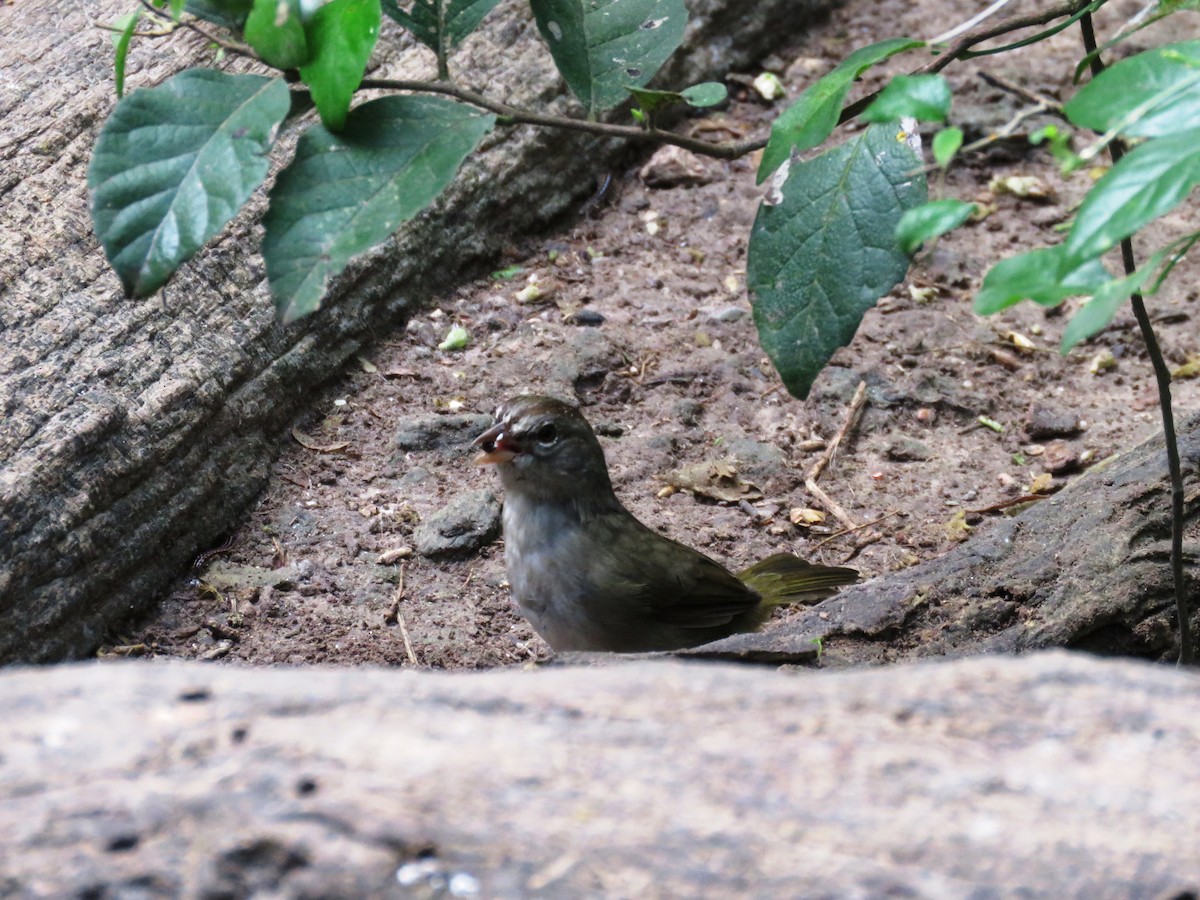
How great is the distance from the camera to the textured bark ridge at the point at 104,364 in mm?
3637

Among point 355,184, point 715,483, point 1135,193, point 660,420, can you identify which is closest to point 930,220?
point 1135,193

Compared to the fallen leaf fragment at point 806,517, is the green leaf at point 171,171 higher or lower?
higher

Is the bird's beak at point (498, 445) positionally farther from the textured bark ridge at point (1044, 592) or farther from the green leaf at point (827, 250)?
the green leaf at point (827, 250)

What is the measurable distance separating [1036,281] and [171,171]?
1.54 m

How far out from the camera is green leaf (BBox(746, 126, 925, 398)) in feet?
8.58

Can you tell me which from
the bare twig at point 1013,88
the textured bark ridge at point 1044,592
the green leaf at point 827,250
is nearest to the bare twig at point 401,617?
the textured bark ridge at point 1044,592

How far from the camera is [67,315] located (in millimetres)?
3848

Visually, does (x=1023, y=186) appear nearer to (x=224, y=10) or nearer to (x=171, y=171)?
(x=224, y=10)

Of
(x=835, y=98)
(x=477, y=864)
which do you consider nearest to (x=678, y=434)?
(x=835, y=98)

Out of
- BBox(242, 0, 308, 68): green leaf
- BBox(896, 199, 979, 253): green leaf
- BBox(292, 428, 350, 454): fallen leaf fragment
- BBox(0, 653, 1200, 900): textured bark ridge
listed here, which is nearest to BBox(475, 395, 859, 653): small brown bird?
BBox(292, 428, 350, 454): fallen leaf fragment

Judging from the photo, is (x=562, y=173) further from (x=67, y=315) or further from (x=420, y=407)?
(x=67, y=315)

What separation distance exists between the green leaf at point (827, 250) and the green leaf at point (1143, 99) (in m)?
0.74

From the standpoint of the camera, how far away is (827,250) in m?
2.67

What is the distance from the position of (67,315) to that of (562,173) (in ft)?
9.41
